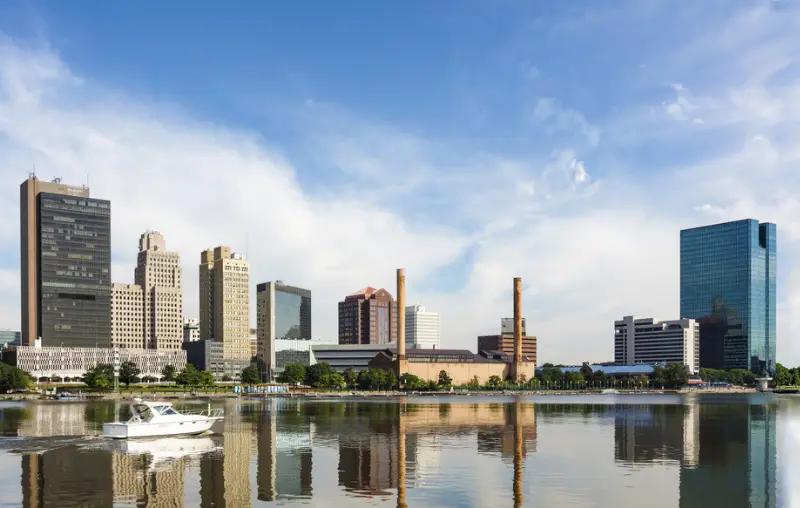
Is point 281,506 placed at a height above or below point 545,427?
above

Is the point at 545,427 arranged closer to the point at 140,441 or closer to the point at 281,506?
the point at 140,441

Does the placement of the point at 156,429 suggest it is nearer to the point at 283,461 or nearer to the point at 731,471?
the point at 283,461

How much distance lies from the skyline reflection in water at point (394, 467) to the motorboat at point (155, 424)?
1.62 meters

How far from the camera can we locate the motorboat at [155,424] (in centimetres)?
7269

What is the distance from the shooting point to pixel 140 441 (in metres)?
72.2

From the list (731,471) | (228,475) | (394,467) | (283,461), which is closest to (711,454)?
(731,471)

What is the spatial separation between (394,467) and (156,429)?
30023mm

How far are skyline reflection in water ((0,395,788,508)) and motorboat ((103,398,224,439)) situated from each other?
63.7 inches

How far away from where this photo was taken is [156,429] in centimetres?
7388

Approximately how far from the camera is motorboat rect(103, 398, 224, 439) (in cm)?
7269

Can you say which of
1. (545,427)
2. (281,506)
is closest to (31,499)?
(281,506)

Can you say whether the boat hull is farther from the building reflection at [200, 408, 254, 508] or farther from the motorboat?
the building reflection at [200, 408, 254, 508]

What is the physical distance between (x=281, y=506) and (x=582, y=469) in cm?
2470

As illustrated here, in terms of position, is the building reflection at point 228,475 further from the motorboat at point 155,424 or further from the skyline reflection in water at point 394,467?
the motorboat at point 155,424
